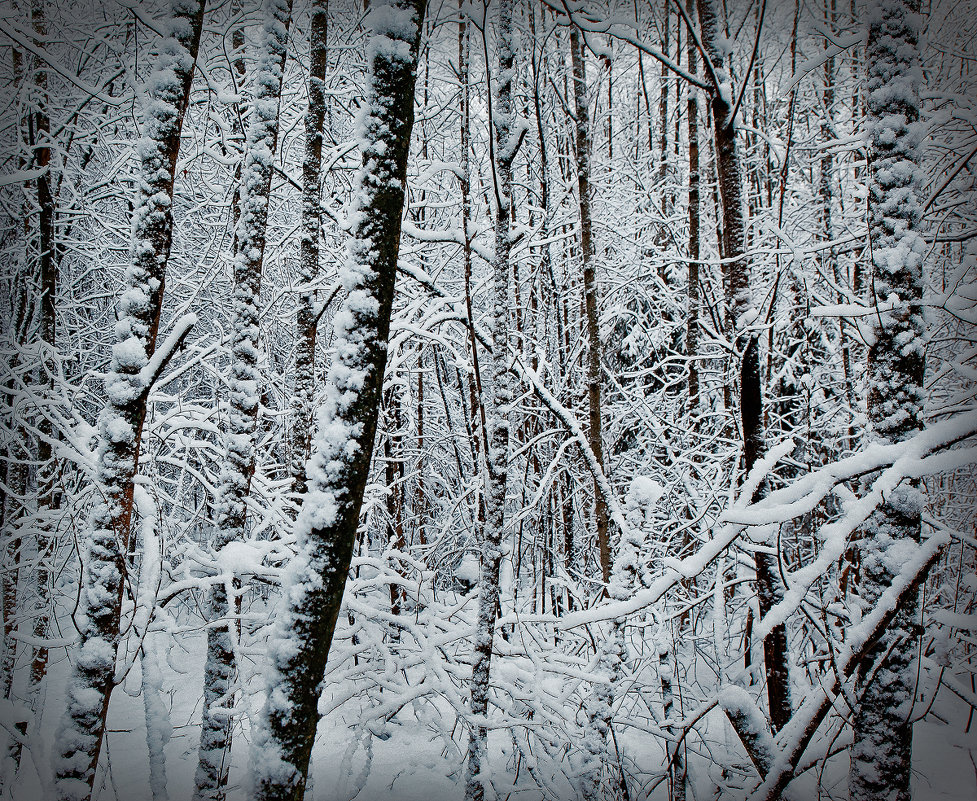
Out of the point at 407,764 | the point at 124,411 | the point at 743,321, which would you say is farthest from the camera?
the point at 407,764

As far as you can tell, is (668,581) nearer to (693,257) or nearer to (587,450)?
(587,450)

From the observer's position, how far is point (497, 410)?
4.10 metres

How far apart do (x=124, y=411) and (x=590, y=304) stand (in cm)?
407

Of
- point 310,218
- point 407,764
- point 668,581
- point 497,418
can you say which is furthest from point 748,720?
point 310,218

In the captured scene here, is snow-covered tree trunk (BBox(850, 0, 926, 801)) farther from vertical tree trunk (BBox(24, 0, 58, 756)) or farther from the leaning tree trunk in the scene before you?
vertical tree trunk (BBox(24, 0, 58, 756))

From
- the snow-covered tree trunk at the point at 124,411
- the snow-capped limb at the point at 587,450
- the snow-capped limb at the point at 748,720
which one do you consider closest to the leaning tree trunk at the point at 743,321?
the snow-capped limb at the point at 748,720

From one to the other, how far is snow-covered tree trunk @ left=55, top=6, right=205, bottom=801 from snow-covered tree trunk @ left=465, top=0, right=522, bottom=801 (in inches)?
90.5

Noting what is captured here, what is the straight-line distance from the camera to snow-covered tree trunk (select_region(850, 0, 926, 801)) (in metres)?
2.39

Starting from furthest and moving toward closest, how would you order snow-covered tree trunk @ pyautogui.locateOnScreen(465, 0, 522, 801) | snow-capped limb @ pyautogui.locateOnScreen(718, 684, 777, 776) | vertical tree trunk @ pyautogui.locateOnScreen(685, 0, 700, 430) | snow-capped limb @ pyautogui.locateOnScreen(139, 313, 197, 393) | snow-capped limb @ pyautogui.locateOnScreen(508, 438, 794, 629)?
vertical tree trunk @ pyautogui.locateOnScreen(685, 0, 700, 430) → snow-covered tree trunk @ pyautogui.locateOnScreen(465, 0, 522, 801) → snow-capped limb @ pyautogui.locateOnScreen(139, 313, 197, 393) → snow-capped limb @ pyautogui.locateOnScreen(718, 684, 777, 776) → snow-capped limb @ pyautogui.locateOnScreen(508, 438, 794, 629)

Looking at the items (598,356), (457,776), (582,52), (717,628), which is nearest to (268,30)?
(582,52)

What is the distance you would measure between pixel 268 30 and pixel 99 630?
5.31 m

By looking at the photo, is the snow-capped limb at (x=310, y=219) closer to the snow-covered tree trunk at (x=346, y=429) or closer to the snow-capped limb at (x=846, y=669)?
the snow-covered tree trunk at (x=346, y=429)

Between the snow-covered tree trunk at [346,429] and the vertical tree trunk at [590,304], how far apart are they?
282 centimetres

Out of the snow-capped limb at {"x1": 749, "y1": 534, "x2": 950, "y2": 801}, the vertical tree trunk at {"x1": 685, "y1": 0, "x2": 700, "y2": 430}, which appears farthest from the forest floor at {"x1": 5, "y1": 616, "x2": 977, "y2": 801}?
the vertical tree trunk at {"x1": 685, "y1": 0, "x2": 700, "y2": 430}
